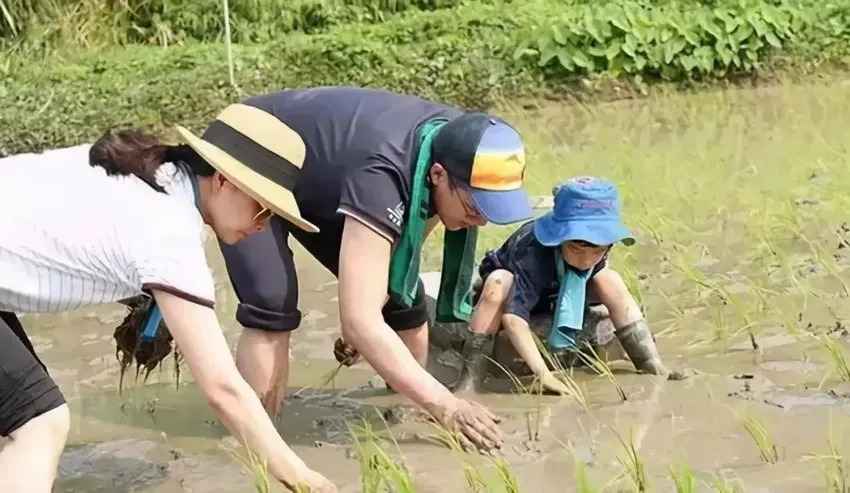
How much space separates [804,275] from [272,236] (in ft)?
6.58

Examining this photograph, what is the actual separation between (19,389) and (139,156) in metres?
0.51

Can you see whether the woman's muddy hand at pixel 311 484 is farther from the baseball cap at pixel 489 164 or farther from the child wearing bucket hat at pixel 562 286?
the child wearing bucket hat at pixel 562 286

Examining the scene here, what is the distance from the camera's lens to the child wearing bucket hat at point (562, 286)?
11.3 ft

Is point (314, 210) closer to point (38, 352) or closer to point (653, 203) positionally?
point (38, 352)

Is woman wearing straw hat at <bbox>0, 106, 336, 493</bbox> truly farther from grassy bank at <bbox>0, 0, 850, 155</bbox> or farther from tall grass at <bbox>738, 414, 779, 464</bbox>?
grassy bank at <bbox>0, 0, 850, 155</bbox>

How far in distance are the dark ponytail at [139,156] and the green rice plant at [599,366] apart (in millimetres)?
1380

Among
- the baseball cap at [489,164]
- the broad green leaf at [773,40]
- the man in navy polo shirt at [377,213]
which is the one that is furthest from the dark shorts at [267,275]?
the broad green leaf at [773,40]

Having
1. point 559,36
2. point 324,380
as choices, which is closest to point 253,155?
point 324,380

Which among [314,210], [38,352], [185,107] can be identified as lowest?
[185,107]

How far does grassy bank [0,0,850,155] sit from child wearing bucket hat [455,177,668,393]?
5.88m

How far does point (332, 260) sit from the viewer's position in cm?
334

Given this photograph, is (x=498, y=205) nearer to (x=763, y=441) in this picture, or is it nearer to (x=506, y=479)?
(x=506, y=479)

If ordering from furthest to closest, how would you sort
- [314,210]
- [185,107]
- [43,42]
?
1. [43,42]
2. [185,107]
3. [314,210]

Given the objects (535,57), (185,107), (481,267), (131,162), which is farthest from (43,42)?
(131,162)
